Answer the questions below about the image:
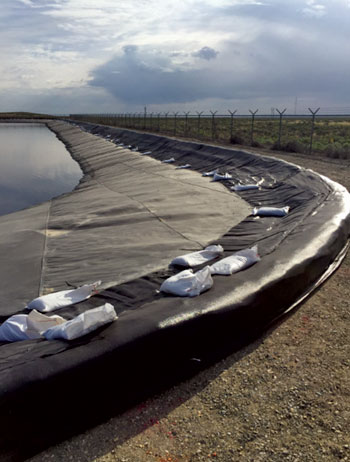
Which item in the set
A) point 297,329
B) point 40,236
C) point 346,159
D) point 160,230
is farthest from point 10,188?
point 297,329

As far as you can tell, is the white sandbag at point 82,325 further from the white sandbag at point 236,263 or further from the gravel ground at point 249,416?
the white sandbag at point 236,263

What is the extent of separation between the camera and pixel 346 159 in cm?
1647

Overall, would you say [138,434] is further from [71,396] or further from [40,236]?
[40,236]

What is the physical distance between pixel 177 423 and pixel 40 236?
463 centimetres

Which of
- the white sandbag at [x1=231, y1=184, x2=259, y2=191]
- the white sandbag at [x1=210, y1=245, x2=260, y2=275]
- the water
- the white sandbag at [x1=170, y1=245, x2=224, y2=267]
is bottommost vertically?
the water

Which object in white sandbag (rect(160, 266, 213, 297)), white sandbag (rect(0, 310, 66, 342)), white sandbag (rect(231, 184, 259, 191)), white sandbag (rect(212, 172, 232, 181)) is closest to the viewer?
white sandbag (rect(0, 310, 66, 342))

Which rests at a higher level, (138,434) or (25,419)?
(25,419)

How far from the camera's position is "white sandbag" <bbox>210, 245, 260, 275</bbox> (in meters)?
3.76

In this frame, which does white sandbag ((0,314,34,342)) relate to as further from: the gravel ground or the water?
the water

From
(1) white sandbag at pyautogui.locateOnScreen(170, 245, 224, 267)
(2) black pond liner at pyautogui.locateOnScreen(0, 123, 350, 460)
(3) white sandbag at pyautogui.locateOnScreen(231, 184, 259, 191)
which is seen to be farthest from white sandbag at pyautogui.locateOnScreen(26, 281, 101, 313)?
(3) white sandbag at pyautogui.locateOnScreen(231, 184, 259, 191)

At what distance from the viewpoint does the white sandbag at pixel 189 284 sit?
3320 millimetres

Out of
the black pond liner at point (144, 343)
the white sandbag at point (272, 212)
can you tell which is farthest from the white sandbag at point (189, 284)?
the white sandbag at point (272, 212)

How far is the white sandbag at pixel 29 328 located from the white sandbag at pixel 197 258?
5.36ft

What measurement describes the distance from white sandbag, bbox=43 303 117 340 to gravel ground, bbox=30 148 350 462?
57 centimetres
